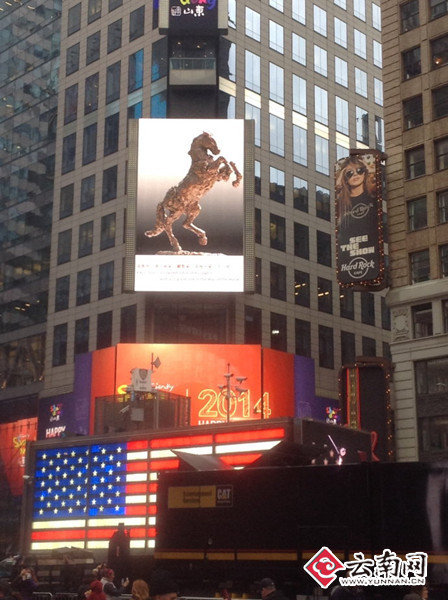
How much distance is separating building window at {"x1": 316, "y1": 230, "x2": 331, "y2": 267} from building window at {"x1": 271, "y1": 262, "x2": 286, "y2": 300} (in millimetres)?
4854

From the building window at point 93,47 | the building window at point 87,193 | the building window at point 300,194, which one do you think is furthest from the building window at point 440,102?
the building window at point 93,47

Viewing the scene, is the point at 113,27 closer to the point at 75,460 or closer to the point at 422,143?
the point at 422,143

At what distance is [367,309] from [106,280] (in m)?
21.4

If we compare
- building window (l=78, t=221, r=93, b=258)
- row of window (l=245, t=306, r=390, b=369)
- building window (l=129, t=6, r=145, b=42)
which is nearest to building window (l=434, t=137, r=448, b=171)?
row of window (l=245, t=306, r=390, b=369)

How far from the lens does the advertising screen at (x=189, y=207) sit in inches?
2474

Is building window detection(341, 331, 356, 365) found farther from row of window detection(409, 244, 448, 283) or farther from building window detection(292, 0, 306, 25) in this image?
row of window detection(409, 244, 448, 283)

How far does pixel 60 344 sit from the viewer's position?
238 ft

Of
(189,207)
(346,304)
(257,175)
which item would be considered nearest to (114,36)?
(257,175)

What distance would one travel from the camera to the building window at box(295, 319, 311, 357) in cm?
7012

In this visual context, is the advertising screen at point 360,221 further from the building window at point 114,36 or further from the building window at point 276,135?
the building window at point 114,36

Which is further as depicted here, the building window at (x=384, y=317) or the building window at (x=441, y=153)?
the building window at (x=384, y=317)

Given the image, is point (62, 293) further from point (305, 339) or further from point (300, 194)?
point (300, 194)

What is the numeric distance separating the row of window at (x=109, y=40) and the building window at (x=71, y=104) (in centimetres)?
158

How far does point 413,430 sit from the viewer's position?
44.7 meters
